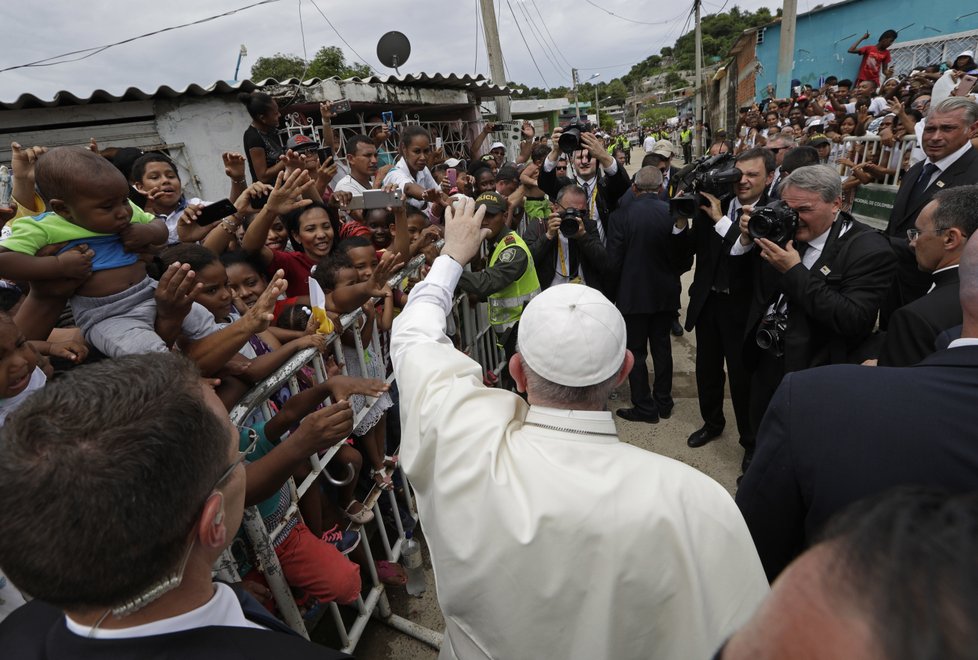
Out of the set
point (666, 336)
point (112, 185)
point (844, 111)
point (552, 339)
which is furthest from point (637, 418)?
point (844, 111)

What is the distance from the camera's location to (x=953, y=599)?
393 mm

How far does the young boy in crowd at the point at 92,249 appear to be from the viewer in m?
1.75

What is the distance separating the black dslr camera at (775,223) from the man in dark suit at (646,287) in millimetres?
1299

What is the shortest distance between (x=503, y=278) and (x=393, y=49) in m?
6.87

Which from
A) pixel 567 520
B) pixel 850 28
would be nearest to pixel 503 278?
pixel 567 520

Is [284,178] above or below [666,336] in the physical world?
above

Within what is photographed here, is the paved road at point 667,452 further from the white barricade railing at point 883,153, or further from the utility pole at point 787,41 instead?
the utility pole at point 787,41

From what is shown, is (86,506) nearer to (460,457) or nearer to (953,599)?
(460,457)

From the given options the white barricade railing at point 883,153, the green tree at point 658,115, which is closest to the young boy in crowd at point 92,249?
the white barricade railing at point 883,153

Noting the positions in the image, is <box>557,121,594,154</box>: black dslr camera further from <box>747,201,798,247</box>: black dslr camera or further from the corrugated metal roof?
the corrugated metal roof

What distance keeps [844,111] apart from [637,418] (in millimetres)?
9451

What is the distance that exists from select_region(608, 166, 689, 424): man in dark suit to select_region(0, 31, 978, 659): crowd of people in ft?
2.47

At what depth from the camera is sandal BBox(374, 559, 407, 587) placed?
2.62 m

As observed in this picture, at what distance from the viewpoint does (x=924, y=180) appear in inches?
149
